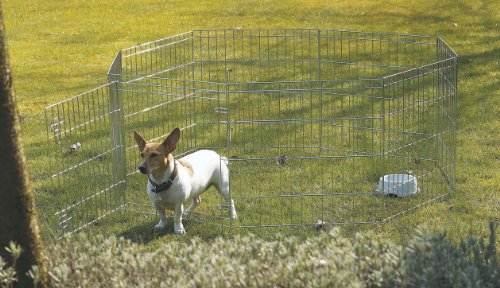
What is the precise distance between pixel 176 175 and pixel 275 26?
900 centimetres

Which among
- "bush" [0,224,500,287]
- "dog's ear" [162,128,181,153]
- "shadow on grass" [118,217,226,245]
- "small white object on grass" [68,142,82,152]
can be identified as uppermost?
"dog's ear" [162,128,181,153]

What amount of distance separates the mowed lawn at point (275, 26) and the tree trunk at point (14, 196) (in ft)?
10.3

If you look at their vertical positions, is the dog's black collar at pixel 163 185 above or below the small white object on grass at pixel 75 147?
above

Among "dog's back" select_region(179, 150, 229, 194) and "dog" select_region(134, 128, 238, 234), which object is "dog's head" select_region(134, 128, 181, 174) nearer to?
"dog" select_region(134, 128, 238, 234)

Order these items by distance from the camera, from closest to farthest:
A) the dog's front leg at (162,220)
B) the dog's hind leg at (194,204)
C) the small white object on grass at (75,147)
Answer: the dog's front leg at (162,220) < the dog's hind leg at (194,204) < the small white object on grass at (75,147)

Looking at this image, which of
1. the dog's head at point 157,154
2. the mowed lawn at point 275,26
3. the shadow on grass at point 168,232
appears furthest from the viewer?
the mowed lawn at point 275,26

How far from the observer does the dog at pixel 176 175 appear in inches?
286

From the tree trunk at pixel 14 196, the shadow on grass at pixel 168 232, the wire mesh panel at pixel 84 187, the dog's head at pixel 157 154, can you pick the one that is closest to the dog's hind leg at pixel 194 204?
the shadow on grass at pixel 168 232

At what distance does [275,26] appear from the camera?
1600cm

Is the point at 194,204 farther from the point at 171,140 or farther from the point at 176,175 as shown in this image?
the point at 171,140

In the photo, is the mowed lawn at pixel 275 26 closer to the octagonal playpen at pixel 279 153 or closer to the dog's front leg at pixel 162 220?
the octagonal playpen at pixel 279 153

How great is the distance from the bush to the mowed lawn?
1.92 m

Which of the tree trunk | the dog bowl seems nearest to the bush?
the tree trunk

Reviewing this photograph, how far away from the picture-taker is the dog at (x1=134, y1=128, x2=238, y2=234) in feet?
23.8
